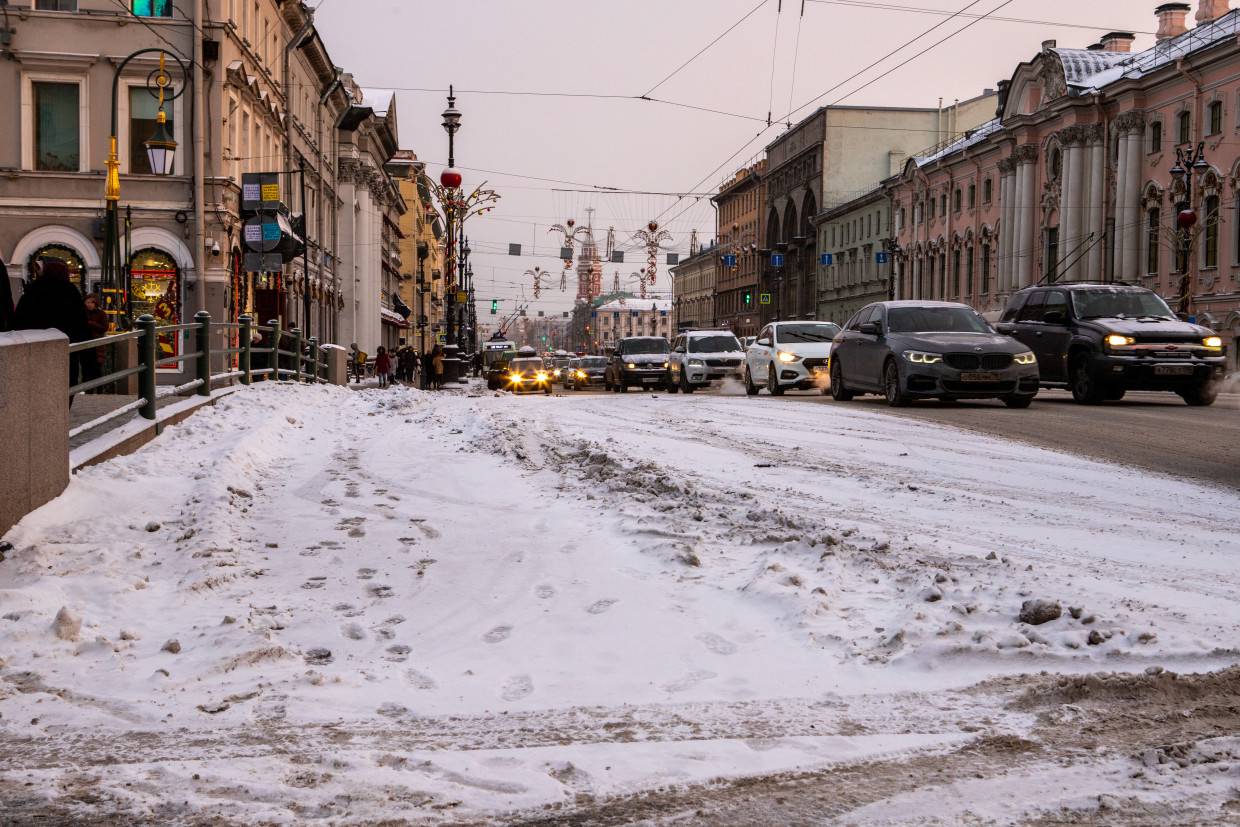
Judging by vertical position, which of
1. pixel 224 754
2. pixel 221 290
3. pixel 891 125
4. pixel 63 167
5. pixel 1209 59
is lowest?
pixel 224 754

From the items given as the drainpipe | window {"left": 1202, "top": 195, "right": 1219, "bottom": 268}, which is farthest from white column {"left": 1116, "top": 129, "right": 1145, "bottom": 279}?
the drainpipe

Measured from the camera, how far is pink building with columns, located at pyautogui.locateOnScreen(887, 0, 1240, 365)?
39.9 m

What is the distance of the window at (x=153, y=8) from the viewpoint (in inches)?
1325

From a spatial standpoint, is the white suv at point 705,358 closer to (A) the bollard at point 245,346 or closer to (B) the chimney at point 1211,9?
(A) the bollard at point 245,346

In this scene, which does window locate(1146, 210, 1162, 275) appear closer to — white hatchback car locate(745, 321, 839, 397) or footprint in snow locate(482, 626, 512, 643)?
white hatchback car locate(745, 321, 839, 397)

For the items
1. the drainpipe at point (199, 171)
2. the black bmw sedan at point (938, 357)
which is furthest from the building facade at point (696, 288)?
the black bmw sedan at point (938, 357)

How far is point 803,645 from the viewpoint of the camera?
16.6ft

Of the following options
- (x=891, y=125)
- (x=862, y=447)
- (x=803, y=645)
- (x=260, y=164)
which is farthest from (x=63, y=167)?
(x=891, y=125)

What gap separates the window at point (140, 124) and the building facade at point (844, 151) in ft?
194

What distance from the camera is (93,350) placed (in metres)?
12.7

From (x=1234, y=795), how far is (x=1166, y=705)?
0.84 meters

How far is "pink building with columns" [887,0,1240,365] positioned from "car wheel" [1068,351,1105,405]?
22.5m

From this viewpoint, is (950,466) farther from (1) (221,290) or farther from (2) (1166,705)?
(1) (221,290)

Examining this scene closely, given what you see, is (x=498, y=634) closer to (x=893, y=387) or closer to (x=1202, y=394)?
(x=893, y=387)
